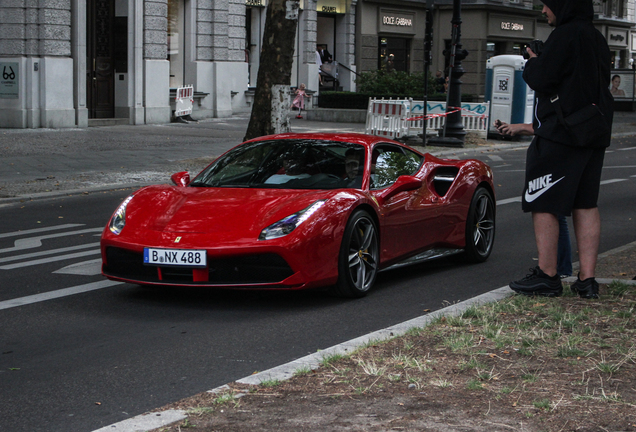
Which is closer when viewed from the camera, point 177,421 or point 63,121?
point 177,421

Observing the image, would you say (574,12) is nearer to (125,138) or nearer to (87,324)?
(87,324)

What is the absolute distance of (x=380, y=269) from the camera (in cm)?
692

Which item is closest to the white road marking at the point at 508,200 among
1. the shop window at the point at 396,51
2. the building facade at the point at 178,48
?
the building facade at the point at 178,48

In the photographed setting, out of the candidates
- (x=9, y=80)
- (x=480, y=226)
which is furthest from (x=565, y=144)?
(x=9, y=80)

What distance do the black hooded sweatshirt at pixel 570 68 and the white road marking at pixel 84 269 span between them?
12.4 ft

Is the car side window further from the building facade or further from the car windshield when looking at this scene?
the building facade

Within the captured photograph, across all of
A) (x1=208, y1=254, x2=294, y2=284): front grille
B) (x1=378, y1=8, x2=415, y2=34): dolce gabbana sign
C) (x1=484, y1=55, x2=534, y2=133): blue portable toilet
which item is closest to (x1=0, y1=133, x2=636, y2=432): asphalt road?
(x1=208, y1=254, x2=294, y2=284): front grille

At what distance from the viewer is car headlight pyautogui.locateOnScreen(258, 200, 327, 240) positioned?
6086 mm

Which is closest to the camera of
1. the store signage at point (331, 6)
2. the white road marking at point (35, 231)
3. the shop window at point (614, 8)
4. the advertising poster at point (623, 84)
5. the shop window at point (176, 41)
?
the white road marking at point (35, 231)

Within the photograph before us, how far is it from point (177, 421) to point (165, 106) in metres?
24.8

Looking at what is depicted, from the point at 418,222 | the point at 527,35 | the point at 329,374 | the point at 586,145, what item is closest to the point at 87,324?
the point at 329,374

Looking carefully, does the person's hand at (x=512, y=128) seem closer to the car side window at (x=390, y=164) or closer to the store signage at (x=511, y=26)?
the car side window at (x=390, y=164)

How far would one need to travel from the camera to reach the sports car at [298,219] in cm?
607

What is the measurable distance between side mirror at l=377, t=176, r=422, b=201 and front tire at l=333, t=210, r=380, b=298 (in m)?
0.33
